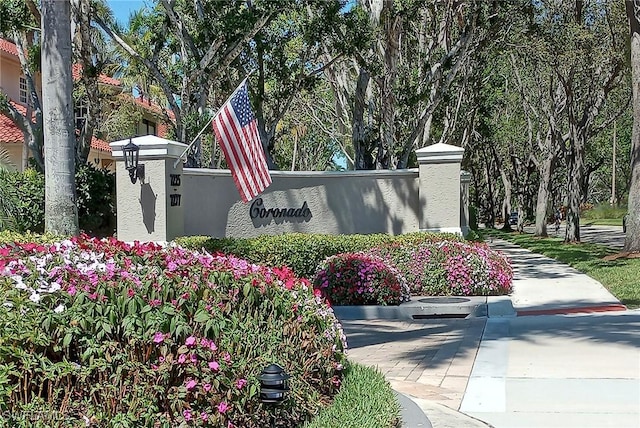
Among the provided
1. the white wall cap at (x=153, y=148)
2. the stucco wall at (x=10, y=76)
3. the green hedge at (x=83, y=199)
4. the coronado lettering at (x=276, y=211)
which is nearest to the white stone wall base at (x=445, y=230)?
the coronado lettering at (x=276, y=211)

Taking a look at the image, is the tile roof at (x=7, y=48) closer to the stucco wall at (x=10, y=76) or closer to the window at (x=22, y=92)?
the stucco wall at (x=10, y=76)

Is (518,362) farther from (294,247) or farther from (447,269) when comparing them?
(294,247)

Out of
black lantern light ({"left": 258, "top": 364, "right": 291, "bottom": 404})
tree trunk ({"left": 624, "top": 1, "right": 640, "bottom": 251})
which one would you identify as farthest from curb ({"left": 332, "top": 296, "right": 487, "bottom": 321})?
tree trunk ({"left": 624, "top": 1, "right": 640, "bottom": 251})

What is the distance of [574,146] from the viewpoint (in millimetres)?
30562

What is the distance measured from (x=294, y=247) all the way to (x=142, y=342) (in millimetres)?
9688

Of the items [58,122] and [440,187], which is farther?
[440,187]

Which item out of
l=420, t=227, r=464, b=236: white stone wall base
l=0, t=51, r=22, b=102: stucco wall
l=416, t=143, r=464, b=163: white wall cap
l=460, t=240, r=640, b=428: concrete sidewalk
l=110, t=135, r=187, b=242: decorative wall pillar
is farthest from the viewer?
l=0, t=51, r=22, b=102: stucco wall

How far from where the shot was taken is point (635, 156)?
21.4 meters

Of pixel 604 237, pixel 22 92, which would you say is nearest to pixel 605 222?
pixel 604 237

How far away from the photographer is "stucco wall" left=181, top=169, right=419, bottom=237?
656 inches

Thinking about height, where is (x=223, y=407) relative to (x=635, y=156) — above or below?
below

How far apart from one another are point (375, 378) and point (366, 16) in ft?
49.3

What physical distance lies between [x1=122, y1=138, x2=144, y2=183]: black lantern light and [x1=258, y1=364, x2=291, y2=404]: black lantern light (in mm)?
10786

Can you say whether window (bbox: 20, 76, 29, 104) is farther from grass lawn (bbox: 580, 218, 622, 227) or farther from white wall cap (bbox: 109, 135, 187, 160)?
grass lawn (bbox: 580, 218, 622, 227)
